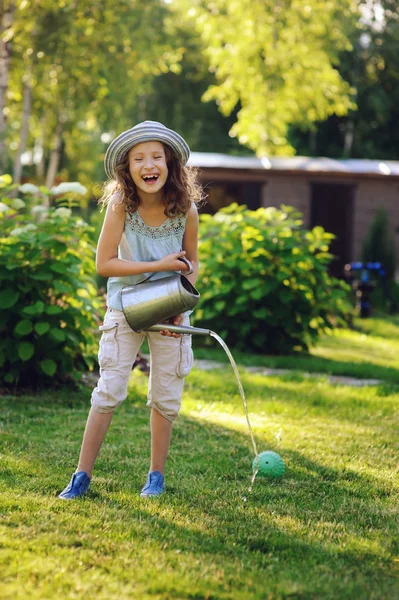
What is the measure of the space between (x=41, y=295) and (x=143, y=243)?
2.13m

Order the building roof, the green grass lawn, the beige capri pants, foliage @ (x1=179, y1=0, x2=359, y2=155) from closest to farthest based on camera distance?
the green grass lawn → the beige capri pants → the building roof → foliage @ (x1=179, y1=0, x2=359, y2=155)

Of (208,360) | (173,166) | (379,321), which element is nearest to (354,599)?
(173,166)

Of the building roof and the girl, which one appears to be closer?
the girl

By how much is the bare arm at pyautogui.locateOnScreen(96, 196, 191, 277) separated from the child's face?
0.13m

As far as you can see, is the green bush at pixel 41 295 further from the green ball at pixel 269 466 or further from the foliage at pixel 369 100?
the foliage at pixel 369 100

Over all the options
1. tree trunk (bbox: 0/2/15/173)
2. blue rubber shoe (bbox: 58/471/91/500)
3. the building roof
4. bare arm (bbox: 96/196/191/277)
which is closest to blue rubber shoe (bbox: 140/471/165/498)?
blue rubber shoe (bbox: 58/471/91/500)

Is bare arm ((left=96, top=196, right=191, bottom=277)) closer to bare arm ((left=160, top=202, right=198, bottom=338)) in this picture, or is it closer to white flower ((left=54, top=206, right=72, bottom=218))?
bare arm ((left=160, top=202, right=198, bottom=338))

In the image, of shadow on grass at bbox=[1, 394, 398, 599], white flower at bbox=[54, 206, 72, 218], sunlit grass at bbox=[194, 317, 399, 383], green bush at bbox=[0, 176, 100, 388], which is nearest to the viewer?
shadow on grass at bbox=[1, 394, 398, 599]

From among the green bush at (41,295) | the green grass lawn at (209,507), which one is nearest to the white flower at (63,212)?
the green bush at (41,295)

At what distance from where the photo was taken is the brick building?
15.4 m

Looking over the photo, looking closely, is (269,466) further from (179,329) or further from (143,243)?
(143,243)

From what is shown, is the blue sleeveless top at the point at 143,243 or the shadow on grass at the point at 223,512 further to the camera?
the blue sleeveless top at the point at 143,243

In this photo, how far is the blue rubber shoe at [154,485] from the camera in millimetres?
3525

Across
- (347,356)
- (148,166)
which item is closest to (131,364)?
(148,166)
